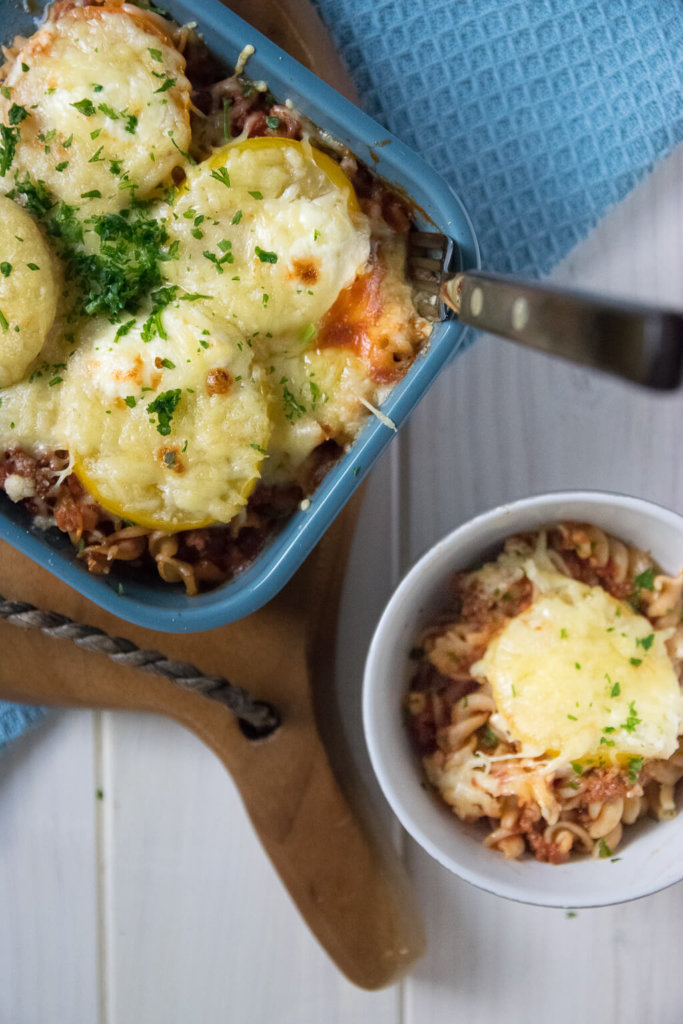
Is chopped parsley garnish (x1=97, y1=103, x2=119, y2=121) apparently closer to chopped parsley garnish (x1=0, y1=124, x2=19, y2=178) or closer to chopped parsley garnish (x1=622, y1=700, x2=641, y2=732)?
chopped parsley garnish (x1=0, y1=124, x2=19, y2=178)

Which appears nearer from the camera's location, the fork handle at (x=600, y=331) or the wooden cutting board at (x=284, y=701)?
the fork handle at (x=600, y=331)

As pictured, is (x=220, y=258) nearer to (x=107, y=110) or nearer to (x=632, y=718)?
(x=107, y=110)

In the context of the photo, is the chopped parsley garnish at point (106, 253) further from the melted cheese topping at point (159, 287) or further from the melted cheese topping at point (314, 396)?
the melted cheese topping at point (314, 396)

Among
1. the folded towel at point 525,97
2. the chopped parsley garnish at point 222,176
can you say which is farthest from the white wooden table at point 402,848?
the chopped parsley garnish at point 222,176

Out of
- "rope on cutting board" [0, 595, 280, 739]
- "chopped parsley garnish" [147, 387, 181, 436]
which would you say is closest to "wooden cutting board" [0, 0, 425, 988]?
"rope on cutting board" [0, 595, 280, 739]

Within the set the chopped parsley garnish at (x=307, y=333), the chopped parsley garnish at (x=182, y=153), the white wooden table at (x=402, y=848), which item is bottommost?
the white wooden table at (x=402, y=848)

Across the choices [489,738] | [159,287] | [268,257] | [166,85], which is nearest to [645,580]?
[489,738]

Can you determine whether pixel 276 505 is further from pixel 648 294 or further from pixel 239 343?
pixel 648 294
